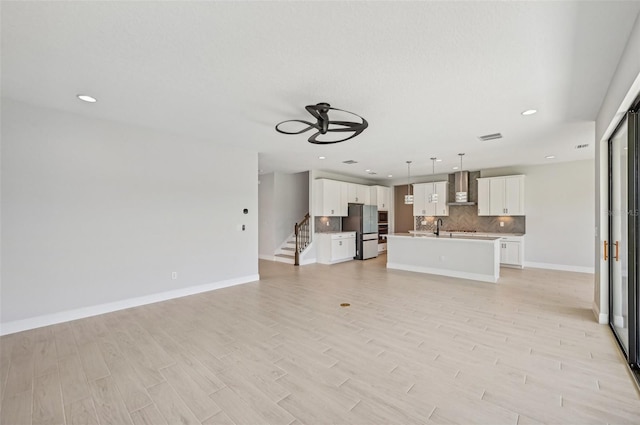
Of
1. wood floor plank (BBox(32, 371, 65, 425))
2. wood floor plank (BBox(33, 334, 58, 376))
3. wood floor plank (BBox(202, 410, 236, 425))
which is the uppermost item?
wood floor plank (BBox(202, 410, 236, 425))

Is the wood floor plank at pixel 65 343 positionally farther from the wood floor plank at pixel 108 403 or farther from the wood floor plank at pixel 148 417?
the wood floor plank at pixel 148 417

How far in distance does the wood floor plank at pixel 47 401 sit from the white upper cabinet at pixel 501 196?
29.6ft

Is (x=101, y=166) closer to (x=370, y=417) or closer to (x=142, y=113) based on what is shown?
(x=142, y=113)

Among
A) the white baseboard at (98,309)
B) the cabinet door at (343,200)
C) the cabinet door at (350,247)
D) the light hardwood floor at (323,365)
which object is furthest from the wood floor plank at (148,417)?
the cabinet door at (343,200)

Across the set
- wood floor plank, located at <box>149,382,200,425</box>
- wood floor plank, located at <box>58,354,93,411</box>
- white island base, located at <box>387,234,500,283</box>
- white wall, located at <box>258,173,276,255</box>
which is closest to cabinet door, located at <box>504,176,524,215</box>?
Result: white island base, located at <box>387,234,500,283</box>

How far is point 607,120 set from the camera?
3.15 m

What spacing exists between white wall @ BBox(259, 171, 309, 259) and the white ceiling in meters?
4.46

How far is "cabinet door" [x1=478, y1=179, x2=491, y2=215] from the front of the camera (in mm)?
8062

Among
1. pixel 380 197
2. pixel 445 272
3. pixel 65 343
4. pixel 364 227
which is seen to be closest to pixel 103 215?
pixel 65 343

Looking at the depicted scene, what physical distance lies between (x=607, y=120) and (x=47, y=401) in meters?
5.87

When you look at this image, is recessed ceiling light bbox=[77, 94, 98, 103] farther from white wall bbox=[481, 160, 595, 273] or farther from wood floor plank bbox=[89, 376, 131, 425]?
white wall bbox=[481, 160, 595, 273]

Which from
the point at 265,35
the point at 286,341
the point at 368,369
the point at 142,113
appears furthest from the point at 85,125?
the point at 368,369

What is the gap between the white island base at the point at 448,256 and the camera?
5.96 m

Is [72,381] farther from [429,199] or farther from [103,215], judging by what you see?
[429,199]
